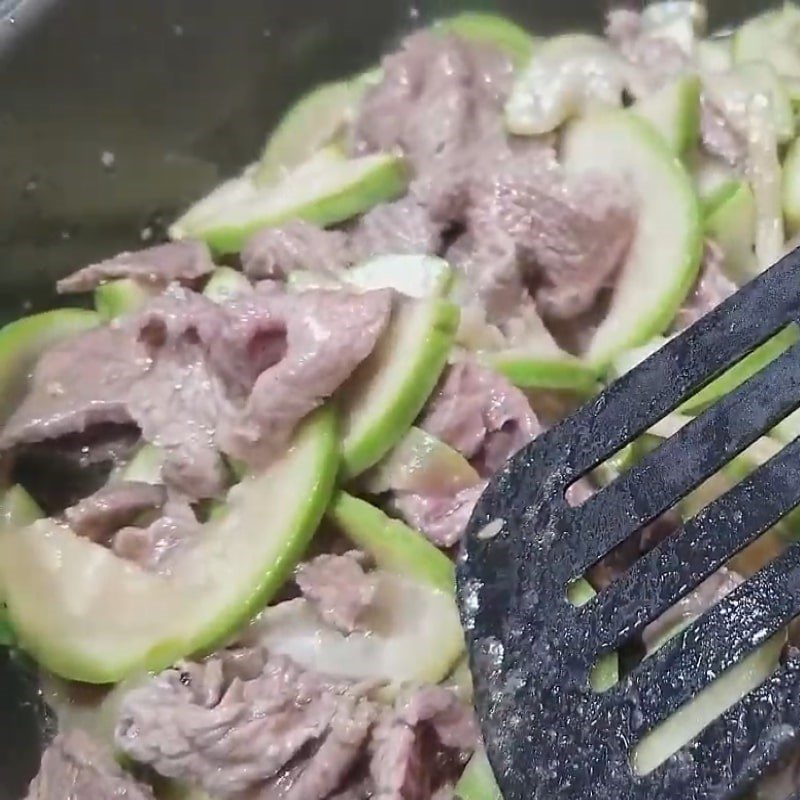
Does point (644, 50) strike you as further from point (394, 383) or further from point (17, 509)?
point (17, 509)

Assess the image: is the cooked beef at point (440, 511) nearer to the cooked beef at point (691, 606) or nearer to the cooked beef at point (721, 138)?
the cooked beef at point (691, 606)

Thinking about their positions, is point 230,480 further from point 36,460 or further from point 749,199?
point 749,199

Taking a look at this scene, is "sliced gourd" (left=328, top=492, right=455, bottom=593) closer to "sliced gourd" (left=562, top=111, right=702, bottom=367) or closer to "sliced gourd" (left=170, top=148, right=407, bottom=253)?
"sliced gourd" (left=562, top=111, right=702, bottom=367)

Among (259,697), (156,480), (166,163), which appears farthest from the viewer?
(166,163)

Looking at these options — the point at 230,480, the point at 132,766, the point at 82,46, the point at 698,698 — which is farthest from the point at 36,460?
the point at 698,698

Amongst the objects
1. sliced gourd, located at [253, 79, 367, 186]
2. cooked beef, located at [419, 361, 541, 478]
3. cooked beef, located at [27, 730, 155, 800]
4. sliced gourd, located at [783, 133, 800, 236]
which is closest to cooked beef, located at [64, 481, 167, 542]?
cooked beef, located at [27, 730, 155, 800]

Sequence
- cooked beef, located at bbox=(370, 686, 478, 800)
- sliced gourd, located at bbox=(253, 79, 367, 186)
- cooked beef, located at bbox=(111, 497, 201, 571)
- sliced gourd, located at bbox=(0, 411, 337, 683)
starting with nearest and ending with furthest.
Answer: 1. cooked beef, located at bbox=(370, 686, 478, 800)
2. sliced gourd, located at bbox=(0, 411, 337, 683)
3. cooked beef, located at bbox=(111, 497, 201, 571)
4. sliced gourd, located at bbox=(253, 79, 367, 186)
